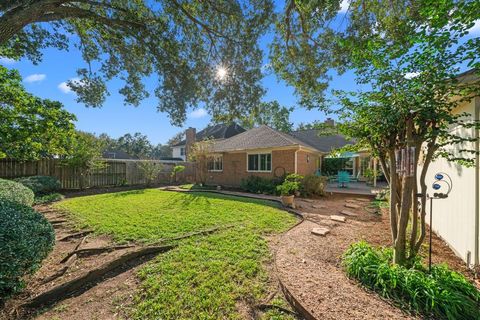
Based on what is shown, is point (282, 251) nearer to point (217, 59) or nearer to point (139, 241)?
point (139, 241)

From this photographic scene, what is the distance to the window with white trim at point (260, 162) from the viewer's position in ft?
42.2

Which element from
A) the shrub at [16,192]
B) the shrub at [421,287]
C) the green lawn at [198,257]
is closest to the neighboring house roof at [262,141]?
the green lawn at [198,257]

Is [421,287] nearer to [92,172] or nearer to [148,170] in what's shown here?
[148,170]

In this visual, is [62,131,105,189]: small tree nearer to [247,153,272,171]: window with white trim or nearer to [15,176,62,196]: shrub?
[15,176,62,196]: shrub

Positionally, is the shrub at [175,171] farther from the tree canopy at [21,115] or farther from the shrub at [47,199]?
the tree canopy at [21,115]

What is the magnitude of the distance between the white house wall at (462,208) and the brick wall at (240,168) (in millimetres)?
7352

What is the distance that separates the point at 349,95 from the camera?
3.35 meters

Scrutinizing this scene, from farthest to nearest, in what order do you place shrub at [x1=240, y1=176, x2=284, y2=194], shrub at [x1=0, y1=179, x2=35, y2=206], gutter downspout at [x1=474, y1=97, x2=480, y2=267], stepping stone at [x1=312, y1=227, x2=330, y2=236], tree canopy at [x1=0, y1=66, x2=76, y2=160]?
shrub at [x1=240, y1=176, x2=284, y2=194]
tree canopy at [x1=0, y1=66, x2=76, y2=160]
shrub at [x1=0, y1=179, x2=35, y2=206]
stepping stone at [x1=312, y1=227, x2=330, y2=236]
gutter downspout at [x1=474, y1=97, x2=480, y2=267]

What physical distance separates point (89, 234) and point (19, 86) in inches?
212

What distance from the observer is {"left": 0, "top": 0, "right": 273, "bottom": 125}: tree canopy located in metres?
6.43

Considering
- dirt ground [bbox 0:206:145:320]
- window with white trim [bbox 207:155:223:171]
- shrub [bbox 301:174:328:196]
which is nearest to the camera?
dirt ground [bbox 0:206:145:320]

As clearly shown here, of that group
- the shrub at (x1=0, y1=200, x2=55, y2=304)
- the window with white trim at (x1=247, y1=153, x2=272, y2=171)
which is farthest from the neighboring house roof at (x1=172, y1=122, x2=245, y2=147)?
the shrub at (x1=0, y1=200, x2=55, y2=304)

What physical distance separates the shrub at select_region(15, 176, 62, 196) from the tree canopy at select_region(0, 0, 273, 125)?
6.08 m

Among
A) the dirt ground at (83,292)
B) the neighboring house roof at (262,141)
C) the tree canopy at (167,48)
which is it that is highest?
the tree canopy at (167,48)
